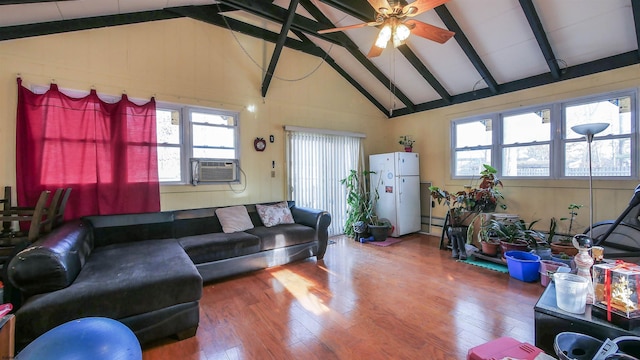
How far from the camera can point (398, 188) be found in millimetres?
5055

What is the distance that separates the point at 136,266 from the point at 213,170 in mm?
1862

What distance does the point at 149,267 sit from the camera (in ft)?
7.31

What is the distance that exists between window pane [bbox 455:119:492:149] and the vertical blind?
187 cm

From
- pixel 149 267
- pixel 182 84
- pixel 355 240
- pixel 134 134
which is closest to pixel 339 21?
pixel 182 84

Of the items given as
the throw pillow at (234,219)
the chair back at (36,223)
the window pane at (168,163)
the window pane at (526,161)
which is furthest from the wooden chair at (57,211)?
the window pane at (526,161)

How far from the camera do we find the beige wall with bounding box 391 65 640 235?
11.3 feet

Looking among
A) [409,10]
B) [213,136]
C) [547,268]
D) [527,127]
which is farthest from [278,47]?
[547,268]

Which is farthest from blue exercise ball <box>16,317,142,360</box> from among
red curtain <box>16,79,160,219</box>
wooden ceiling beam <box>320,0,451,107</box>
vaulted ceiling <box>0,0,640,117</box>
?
wooden ceiling beam <box>320,0,451,107</box>

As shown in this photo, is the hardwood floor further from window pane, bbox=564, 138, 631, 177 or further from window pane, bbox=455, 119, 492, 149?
window pane, bbox=455, 119, 492, 149

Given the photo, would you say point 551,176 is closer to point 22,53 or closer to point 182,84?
point 182,84

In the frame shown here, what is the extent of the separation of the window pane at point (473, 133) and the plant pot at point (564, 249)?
190cm

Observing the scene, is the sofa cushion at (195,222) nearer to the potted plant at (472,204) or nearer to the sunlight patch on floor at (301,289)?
the sunlight patch on floor at (301,289)

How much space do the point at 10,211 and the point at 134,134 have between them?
134cm

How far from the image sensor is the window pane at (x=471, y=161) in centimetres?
472
